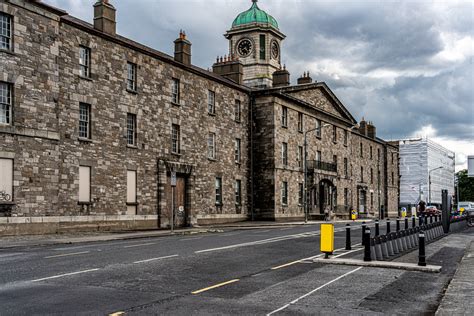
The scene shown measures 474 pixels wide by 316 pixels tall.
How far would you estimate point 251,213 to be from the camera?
149 ft

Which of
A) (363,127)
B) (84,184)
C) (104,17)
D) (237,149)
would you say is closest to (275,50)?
(237,149)

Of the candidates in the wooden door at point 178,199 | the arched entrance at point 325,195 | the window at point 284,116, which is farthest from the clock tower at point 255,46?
the wooden door at point 178,199

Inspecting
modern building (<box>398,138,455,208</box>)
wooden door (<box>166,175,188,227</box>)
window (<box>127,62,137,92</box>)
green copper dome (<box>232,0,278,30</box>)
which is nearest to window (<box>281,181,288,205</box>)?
wooden door (<box>166,175,188,227</box>)

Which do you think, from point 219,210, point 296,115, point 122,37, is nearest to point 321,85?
point 296,115

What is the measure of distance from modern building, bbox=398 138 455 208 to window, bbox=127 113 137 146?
7398 centimetres

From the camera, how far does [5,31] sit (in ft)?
80.8

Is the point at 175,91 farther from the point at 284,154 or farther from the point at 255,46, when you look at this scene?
the point at 255,46

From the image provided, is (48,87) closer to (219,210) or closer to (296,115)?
(219,210)

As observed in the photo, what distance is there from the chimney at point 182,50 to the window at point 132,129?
7.08 metres

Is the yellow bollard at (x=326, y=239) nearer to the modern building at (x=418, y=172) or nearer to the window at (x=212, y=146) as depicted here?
the window at (x=212, y=146)

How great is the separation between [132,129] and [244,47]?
30191 mm

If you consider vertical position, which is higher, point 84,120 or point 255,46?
point 255,46

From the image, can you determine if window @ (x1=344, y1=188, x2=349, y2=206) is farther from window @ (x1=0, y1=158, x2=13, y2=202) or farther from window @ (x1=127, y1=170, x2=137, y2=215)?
window @ (x1=0, y1=158, x2=13, y2=202)

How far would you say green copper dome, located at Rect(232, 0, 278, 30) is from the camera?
197 ft
